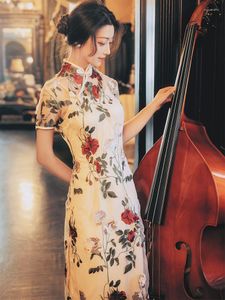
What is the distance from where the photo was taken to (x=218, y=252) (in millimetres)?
1455

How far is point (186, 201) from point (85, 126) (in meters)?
0.37

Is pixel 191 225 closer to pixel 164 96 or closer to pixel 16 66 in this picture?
pixel 164 96

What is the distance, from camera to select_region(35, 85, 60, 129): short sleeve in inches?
52.4

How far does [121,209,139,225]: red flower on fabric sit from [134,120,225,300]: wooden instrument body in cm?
9

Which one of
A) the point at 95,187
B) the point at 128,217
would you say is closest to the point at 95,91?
the point at 95,187

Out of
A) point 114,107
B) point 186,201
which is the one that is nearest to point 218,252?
point 186,201

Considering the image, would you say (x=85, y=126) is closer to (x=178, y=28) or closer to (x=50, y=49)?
(x=178, y=28)

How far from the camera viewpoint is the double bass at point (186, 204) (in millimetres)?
1336

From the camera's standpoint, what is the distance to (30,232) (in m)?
3.33

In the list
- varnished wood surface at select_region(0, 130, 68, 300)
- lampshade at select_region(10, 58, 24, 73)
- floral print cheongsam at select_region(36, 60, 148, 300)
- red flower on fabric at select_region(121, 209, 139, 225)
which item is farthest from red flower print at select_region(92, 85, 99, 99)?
lampshade at select_region(10, 58, 24, 73)

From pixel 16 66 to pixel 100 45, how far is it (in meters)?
8.19

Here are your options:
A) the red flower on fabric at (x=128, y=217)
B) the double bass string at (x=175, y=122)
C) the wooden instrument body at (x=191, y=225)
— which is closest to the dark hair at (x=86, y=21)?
the double bass string at (x=175, y=122)

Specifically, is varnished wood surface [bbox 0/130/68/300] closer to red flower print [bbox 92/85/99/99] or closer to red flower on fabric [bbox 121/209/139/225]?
red flower on fabric [bbox 121/209/139/225]

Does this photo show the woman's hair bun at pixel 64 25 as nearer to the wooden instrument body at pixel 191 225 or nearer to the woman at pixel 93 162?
the woman at pixel 93 162
